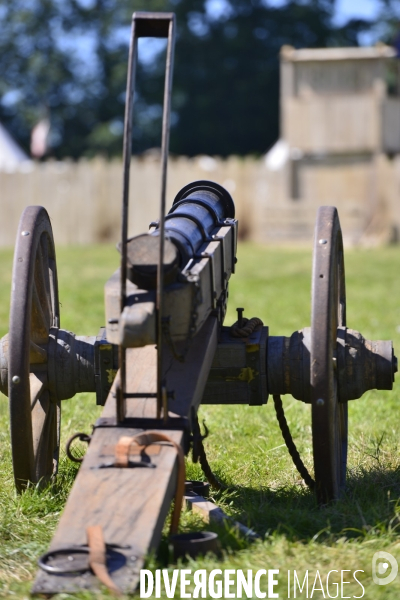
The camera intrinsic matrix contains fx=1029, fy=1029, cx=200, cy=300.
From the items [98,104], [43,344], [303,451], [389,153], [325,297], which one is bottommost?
[303,451]

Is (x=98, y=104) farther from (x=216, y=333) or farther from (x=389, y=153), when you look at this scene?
(x=216, y=333)

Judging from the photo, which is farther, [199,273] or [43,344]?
[43,344]

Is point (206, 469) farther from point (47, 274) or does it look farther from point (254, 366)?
point (47, 274)

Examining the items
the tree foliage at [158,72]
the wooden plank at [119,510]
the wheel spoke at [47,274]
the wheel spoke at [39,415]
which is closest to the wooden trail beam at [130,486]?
the wooden plank at [119,510]

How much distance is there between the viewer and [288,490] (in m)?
4.29

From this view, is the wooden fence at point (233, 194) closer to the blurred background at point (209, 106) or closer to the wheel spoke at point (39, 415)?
the blurred background at point (209, 106)

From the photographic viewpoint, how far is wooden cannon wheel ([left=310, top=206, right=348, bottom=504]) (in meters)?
3.70

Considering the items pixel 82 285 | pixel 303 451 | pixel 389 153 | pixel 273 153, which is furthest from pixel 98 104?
pixel 303 451

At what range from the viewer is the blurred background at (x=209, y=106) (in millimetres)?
24984

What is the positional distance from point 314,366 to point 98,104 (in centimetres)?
4333

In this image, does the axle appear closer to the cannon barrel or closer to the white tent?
the cannon barrel

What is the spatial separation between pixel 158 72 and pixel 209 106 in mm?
3384

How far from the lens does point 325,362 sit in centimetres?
370

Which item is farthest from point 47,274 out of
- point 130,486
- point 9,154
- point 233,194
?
point 9,154
